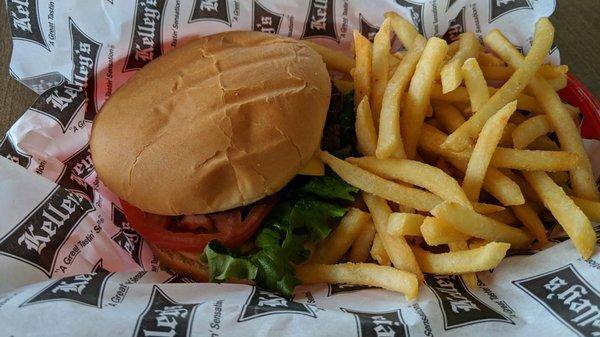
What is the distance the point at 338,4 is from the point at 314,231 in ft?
→ 3.22

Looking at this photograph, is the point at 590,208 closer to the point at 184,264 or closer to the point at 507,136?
the point at 507,136

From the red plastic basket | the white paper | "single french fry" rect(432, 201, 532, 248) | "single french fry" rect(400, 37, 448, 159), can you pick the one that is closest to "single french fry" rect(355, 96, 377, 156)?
"single french fry" rect(400, 37, 448, 159)

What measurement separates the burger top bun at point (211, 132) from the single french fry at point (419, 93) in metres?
0.27

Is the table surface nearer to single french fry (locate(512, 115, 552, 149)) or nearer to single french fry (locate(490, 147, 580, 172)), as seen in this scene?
single french fry (locate(512, 115, 552, 149))

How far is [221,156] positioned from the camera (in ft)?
5.76

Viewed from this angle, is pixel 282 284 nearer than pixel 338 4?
Yes

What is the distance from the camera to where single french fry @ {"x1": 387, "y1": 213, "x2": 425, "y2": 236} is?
5.57ft

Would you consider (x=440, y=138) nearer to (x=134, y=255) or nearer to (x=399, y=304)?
(x=399, y=304)

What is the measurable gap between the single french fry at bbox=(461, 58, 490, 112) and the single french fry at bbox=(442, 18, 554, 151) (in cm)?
2

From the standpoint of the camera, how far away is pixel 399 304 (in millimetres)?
1658

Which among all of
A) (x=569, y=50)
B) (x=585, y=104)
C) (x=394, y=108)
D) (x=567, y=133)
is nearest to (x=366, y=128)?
(x=394, y=108)

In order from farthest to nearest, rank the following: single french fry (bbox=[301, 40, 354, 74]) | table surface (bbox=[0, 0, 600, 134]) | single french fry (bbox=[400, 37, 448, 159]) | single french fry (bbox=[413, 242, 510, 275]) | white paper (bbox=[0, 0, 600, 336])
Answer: table surface (bbox=[0, 0, 600, 134]), single french fry (bbox=[301, 40, 354, 74]), single french fry (bbox=[400, 37, 448, 159]), single french fry (bbox=[413, 242, 510, 275]), white paper (bbox=[0, 0, 600, 336])

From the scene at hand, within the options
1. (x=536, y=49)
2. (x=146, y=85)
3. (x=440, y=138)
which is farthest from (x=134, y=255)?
(x=536, y=49)

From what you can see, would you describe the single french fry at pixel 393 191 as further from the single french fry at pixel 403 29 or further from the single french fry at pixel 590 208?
the single french fry at pixel 403 29
